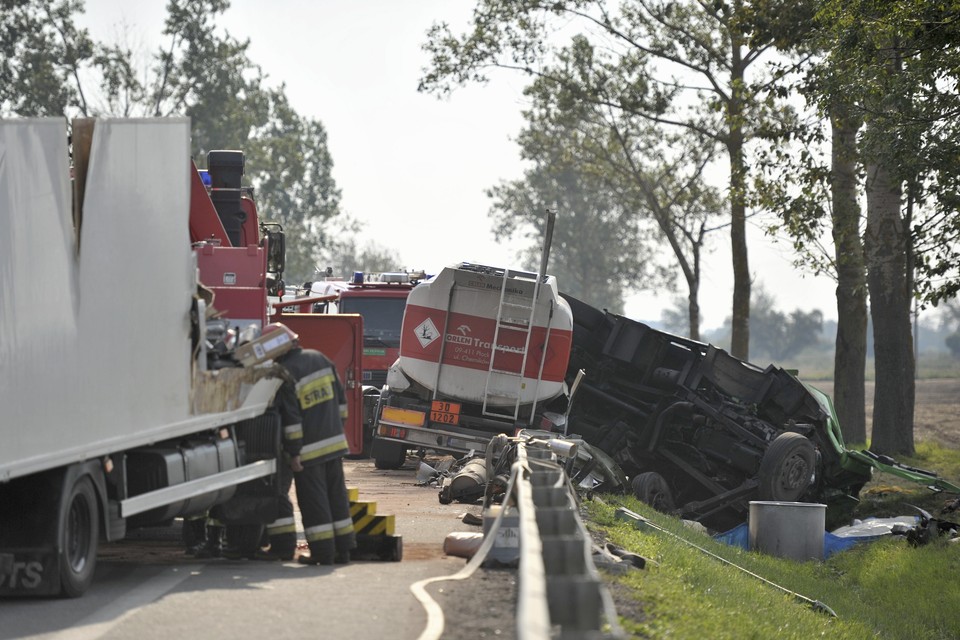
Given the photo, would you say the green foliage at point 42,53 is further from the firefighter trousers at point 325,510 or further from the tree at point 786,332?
the tree at point 786,332

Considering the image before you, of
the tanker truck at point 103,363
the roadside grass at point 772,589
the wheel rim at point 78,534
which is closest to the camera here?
the tanker truck at point 103,363

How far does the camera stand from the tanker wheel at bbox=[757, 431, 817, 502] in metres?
17.6

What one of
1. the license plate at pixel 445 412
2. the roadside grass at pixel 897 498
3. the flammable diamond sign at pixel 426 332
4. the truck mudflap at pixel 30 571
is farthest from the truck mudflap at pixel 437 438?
the truck mudflap at pixel 30 571

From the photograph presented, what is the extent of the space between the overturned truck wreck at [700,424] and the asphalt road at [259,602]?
7793 millimetres

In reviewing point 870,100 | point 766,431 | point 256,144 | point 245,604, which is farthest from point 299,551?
point 256,144

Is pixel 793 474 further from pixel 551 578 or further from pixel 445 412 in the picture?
pixel 551 578

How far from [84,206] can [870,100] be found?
14.4m

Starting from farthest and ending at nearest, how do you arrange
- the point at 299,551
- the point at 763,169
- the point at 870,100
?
the point at 763,169, the point at 870,100, the point at 299,551

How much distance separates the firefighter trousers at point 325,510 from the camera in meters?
10.2

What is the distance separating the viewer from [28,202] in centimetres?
850

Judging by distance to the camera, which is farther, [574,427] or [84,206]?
[574,427]

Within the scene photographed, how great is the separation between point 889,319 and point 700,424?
29.8 feet

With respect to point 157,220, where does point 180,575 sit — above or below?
below

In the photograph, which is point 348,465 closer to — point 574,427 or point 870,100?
point 574,427
